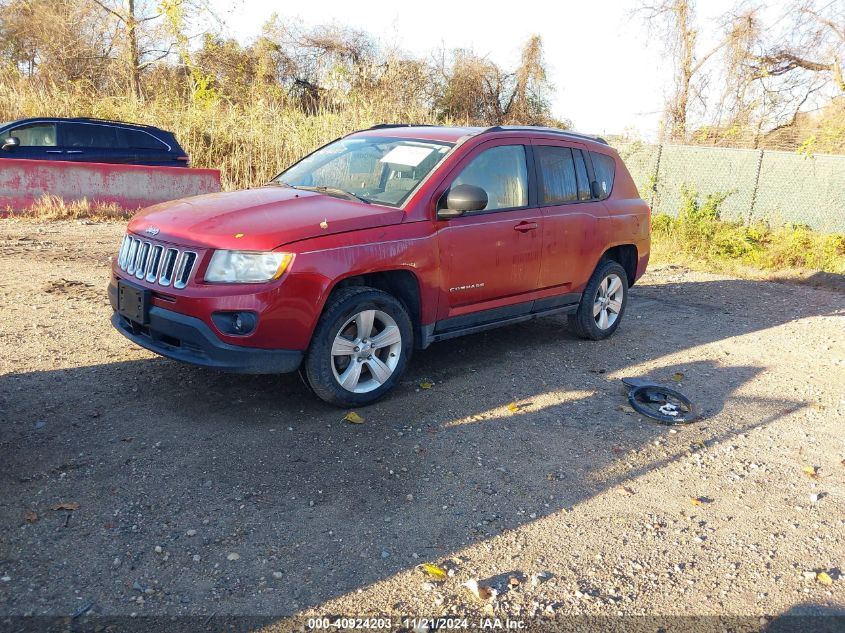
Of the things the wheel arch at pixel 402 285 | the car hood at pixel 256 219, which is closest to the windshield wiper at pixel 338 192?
the car hood at pixel 256 219

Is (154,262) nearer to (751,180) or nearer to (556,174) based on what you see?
(556,174)

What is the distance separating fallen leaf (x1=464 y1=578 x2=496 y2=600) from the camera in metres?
2.98

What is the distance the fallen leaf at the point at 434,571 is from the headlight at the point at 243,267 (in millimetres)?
1918

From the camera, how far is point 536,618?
2.89m

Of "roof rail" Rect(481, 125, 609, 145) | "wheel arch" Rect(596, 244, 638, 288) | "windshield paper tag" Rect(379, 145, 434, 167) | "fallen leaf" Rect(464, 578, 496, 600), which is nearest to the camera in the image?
"fallen leaf" Rect(464, 578, 496, 600)

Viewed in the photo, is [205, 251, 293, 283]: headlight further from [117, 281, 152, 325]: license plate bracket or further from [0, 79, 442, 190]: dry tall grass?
[0, 79, 442, 190]: dry tall grass

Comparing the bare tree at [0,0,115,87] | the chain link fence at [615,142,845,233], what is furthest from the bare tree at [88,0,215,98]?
the chain link fence at [615,142,845,233]

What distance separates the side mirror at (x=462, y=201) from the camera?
16.4 feet

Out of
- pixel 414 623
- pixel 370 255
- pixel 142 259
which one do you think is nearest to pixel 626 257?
pixel 370 255

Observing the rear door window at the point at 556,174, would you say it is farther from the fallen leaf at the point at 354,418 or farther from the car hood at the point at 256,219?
the fallen leaf at the point at 354,418

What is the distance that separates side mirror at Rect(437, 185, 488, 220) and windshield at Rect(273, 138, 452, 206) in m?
0.28

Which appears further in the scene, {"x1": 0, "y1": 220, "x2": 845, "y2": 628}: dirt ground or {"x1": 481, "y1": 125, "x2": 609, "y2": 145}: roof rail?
{"x1": 481, "y1": 125, "x2": 609, "y2": 145}: roof rail

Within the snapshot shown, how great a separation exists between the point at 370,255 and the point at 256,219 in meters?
0.74

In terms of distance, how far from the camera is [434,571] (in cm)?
313
